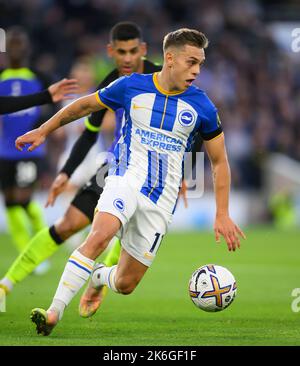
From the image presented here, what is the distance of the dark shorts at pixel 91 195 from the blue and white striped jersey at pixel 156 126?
1.15 meters

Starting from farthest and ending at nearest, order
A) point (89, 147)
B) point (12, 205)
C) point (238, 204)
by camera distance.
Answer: point (238, 204)
point (12, 205)
point (89, 147)

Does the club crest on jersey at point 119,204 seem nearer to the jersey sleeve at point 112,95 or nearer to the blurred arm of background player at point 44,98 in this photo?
the jersey sleeve at point 112,95

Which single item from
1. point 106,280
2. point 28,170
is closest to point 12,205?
point 28,170

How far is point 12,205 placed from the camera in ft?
35.3

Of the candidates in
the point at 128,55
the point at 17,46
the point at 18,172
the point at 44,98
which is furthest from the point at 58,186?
the point at 18,172

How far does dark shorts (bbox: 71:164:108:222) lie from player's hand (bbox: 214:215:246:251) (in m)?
1.59

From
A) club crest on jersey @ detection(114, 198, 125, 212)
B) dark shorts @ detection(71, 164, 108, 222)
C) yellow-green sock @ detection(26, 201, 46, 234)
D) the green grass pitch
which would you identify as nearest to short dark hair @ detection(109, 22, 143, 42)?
dark shorts @ detection(71, 164, 108, 222)

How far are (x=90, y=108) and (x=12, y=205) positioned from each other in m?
4.57

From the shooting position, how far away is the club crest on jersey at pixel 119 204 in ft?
20.1

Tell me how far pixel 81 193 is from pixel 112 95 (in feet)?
4.99

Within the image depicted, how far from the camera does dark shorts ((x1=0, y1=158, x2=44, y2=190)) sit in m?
10.9

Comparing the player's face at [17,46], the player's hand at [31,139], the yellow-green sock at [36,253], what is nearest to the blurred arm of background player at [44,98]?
the player's hand at [31,139]

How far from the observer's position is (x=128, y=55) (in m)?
7.77
